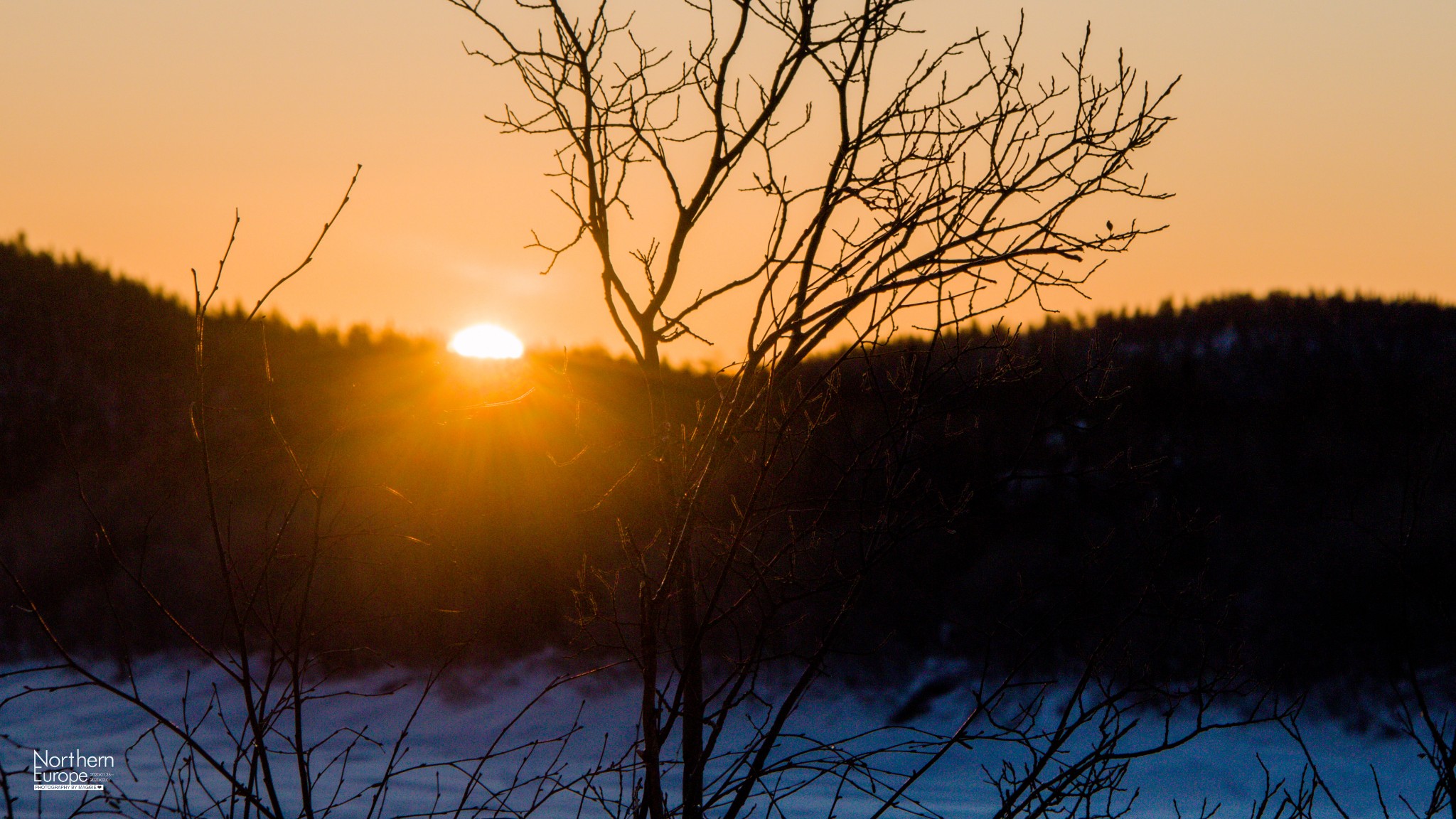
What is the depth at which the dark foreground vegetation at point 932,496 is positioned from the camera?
9.25 metres

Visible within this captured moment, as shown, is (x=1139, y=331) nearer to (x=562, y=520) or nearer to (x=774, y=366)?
(x=562, y=520)

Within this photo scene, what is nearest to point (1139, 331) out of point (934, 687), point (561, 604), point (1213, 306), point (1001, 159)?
point (1213, 306)

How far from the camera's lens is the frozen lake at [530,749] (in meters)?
7.20

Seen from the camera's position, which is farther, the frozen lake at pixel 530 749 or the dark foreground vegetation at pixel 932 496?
the dark foreground vegetation at pixel 932 496

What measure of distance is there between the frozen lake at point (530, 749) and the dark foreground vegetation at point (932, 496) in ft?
1.79

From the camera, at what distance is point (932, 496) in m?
6.71

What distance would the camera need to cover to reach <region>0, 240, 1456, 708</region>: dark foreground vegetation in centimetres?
925

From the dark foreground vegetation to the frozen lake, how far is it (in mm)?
545

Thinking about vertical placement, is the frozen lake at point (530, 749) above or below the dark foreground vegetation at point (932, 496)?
below

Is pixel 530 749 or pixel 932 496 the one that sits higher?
pixel 932 496

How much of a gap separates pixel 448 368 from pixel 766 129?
14.2 metres

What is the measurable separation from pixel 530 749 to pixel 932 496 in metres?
3.40

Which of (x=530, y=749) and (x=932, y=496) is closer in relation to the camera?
(x=932, y=496)

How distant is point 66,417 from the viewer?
15.4m
